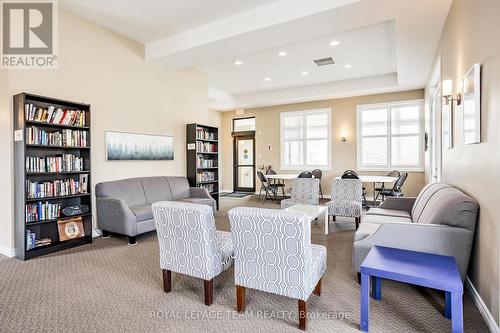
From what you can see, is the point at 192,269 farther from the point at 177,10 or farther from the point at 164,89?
the point at 164,89

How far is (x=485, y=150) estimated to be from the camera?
2.16 m

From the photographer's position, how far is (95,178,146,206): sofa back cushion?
4355 millimetres

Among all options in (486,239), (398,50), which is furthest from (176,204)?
(398,50)

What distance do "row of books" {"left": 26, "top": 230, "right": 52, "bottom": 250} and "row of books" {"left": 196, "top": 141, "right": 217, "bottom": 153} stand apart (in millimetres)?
3268

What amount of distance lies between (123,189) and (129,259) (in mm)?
1527

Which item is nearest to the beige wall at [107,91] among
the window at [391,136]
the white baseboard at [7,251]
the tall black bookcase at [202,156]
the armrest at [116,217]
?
the white baseboard at [7,251]

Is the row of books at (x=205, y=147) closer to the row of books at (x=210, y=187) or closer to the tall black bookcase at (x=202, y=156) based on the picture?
the tall black bookcase at (x=202, y=156)

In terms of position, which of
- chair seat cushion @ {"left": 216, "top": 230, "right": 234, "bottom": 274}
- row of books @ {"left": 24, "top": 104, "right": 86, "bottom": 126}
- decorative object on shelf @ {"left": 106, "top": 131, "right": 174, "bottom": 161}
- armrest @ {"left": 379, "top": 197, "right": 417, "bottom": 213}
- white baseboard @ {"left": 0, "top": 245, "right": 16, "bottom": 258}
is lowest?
white baseboard @ {"left": 0, "top": 245, "right": 16, "bottom": 258}

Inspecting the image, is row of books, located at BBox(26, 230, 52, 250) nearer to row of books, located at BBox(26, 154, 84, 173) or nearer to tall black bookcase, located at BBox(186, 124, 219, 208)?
row of books, located at BBox(26, 154, 84, 173)

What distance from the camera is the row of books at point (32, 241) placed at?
3.44 meters

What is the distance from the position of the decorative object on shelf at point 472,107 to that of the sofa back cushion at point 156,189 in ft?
14.9

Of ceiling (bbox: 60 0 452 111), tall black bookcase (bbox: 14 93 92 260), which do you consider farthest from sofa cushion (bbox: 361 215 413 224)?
tall black bookcase (bbox: 14 93 92 260)

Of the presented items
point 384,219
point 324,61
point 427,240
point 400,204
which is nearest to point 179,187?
point 384,219

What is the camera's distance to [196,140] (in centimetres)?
613
